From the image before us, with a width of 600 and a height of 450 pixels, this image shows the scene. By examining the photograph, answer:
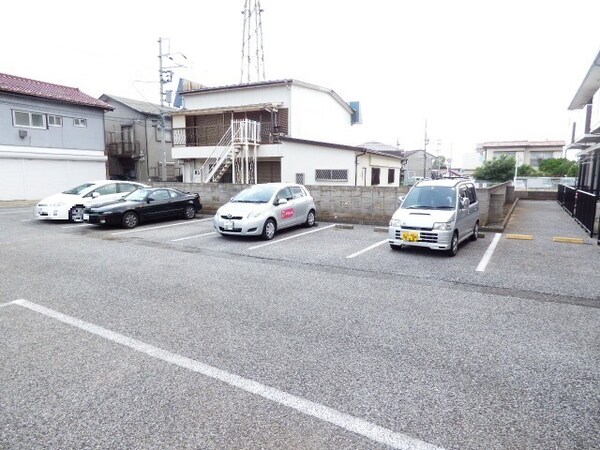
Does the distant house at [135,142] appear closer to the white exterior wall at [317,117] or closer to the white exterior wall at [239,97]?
the white exterior wall at [239,97]

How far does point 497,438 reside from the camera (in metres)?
2.43

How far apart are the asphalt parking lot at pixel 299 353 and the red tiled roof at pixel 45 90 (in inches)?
709

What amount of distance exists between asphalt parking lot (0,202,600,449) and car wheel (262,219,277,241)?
7.55ft

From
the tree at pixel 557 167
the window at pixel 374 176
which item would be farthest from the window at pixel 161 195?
the tree at pixel 557 167

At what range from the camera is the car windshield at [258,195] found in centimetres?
1029

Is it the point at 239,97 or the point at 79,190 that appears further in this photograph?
the point at 239,97

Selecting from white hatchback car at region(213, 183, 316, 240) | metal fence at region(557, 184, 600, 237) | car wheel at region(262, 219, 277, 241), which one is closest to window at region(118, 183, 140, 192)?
white hatchback car at region(213, 183, 316, 240)

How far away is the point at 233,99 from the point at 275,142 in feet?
15.5

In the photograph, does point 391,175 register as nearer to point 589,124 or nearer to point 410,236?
point 589,124

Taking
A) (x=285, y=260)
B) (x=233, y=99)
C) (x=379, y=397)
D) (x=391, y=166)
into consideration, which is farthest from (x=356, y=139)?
(x=379, y=397)

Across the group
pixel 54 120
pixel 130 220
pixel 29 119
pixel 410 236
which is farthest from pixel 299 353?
pixel 54 120

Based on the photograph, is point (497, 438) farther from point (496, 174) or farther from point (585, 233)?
point (496, 174)

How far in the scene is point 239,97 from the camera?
71.4ft

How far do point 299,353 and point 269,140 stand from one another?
57.2 ft
